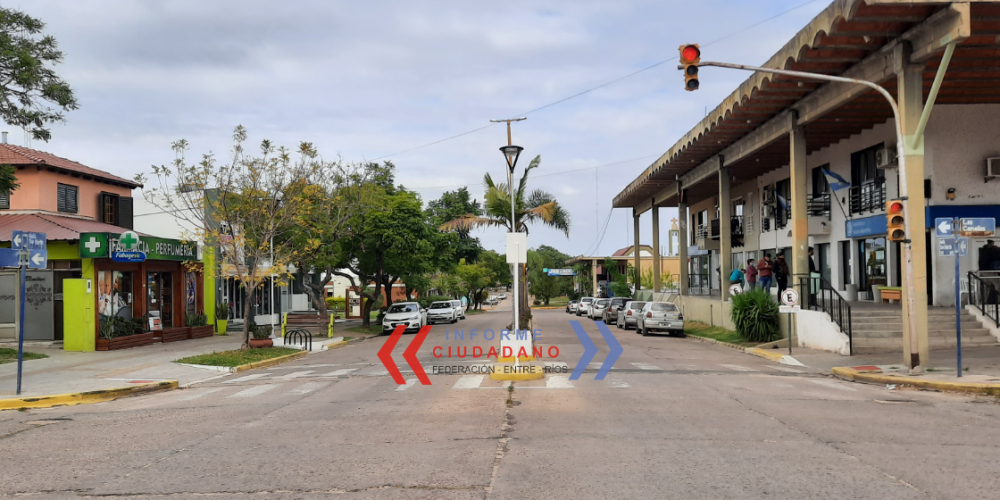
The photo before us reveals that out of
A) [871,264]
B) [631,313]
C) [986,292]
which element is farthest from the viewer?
[631,313]

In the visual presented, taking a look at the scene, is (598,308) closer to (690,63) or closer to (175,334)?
(175,334)

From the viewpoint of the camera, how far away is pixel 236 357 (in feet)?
70.9

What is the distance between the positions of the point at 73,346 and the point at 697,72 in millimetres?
21179

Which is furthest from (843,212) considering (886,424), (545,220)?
(886,424)

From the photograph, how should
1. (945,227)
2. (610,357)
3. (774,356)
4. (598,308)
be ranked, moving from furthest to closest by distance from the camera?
1. (598,308)
2. (774,356)
3. (610,357)
4. (945,227)

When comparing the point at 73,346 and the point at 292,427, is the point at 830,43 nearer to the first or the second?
the point at 292,427

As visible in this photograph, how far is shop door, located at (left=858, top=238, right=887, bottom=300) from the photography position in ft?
83.5

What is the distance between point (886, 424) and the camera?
32.6 ft

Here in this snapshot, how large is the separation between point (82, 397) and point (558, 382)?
29.8 ft

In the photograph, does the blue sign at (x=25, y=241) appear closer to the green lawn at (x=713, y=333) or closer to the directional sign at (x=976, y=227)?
the directional sign at (x=976, y=227)

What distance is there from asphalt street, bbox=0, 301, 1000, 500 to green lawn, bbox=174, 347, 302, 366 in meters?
5.49

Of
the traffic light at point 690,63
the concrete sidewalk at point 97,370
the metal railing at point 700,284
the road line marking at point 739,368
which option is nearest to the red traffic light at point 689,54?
the traffic light at point 690,63

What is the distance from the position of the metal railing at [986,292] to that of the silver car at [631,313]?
48.2 feet

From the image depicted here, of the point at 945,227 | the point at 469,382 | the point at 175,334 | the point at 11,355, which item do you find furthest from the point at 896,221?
the point at 175,334
